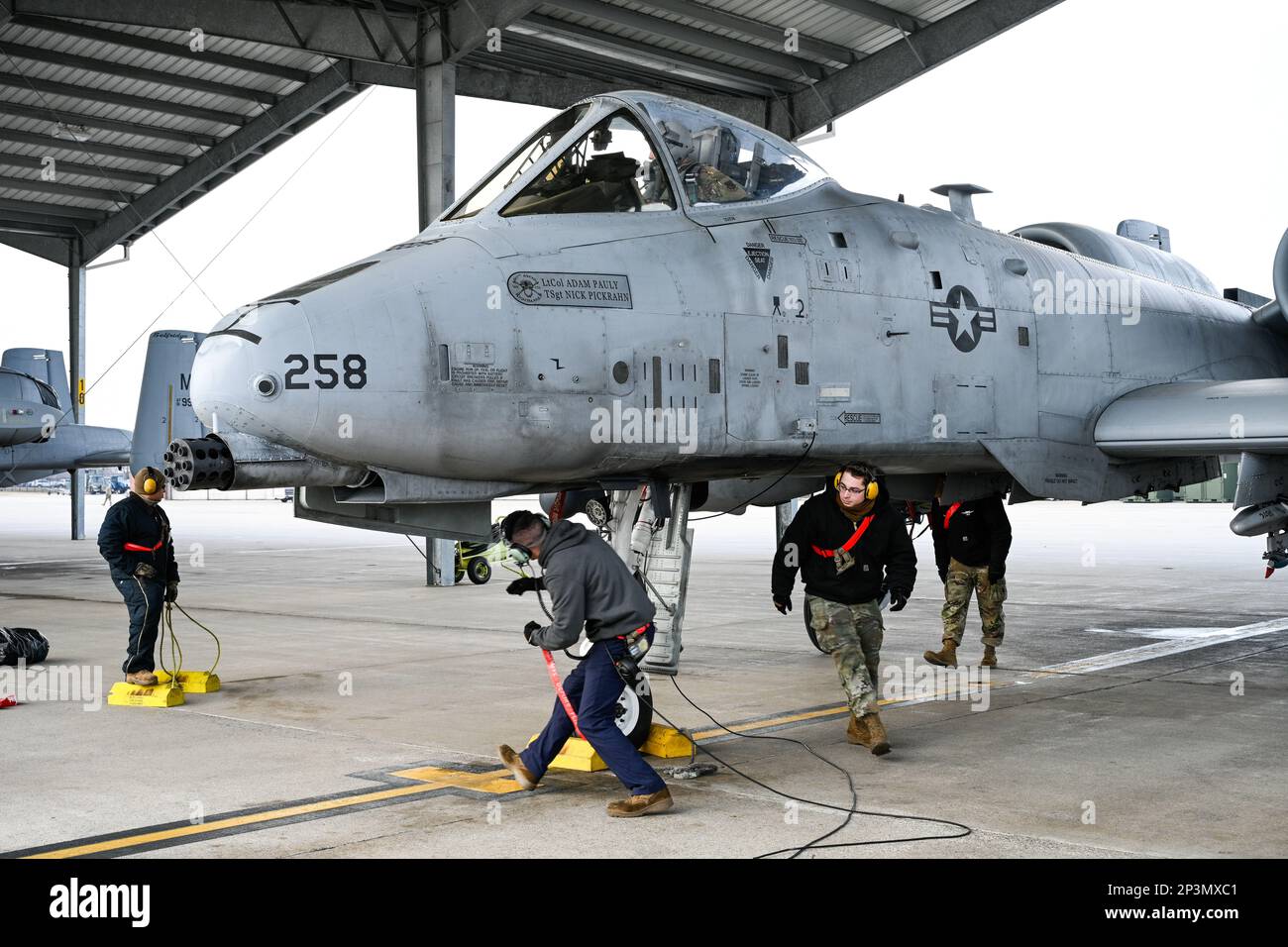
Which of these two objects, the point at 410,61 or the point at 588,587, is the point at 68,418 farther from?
the point at 588,587

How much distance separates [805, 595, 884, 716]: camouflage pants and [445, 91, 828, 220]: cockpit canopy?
2558 millimetres

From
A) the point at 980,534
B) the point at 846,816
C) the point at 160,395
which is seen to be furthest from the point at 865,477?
the point at 160,395

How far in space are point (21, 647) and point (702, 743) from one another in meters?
Result: 7.37

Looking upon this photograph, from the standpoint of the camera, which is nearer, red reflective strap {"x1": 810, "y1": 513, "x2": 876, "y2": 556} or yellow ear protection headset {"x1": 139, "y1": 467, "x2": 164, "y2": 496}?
red reflective strap {"x1": 810, "y1": 513, "x2": 876, "y2": 556}

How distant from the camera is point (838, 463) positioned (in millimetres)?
8172

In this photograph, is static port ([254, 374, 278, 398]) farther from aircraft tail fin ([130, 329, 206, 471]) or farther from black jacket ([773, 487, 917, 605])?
aircraft tail fin ([130, 329, 206, 471])

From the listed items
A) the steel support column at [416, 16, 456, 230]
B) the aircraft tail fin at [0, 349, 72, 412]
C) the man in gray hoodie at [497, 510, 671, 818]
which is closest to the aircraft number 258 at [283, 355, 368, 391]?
the man in gray hoodie at [497, 510, 671, 818]

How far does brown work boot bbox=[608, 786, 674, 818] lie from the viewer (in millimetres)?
6023

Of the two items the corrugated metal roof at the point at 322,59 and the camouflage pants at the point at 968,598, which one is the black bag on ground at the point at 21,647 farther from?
the corrugated metal roof at the point at 322,59

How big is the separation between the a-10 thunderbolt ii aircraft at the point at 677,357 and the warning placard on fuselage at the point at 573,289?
13 mm

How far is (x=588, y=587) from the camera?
20.8 feet

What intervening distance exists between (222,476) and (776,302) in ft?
11.0

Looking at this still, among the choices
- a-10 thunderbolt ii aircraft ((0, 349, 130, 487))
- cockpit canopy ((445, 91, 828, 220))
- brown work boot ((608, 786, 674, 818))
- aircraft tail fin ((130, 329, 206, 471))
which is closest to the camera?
brown work boot ((608, 786, 674, 818))
